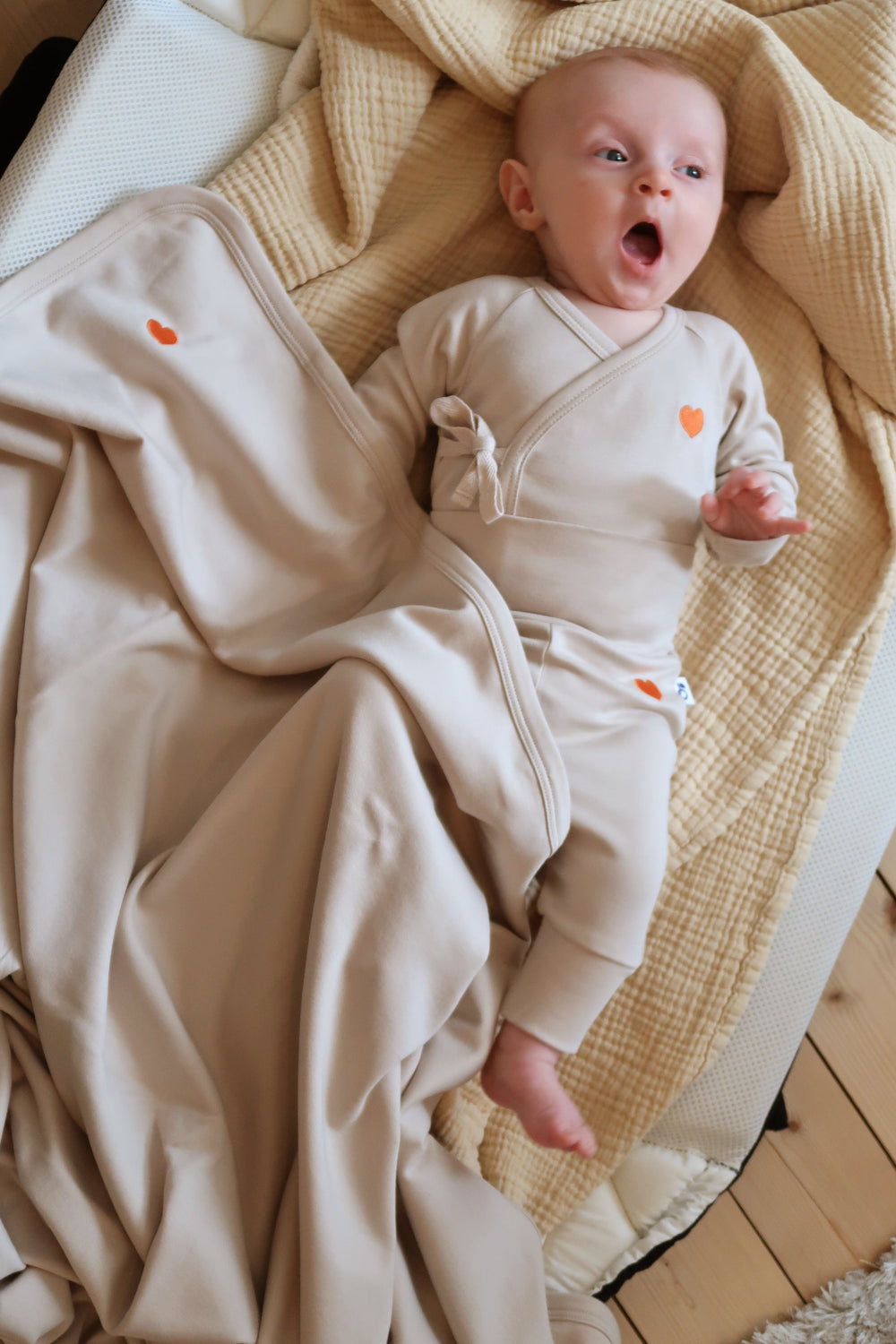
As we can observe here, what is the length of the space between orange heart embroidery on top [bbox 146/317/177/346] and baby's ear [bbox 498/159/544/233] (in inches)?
14.9

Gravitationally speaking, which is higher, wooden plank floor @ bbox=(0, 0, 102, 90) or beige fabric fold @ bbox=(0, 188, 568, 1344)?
wooden plank floor @ bbox=(0, 0, 102, 90)

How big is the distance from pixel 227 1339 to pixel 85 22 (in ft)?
4.27

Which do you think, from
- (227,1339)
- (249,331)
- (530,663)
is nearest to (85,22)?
(249,331)

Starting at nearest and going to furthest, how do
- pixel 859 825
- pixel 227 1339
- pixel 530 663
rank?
pixel 227 1339
pixel 530 663
pixel 859 825

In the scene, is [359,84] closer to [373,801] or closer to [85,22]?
[85,22]

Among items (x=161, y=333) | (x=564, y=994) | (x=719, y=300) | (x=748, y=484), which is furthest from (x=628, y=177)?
(x=564, y=994)

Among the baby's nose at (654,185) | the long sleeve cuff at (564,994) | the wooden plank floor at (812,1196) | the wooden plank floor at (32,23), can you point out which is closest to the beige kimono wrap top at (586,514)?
the long sleeve cuff at (564,994)

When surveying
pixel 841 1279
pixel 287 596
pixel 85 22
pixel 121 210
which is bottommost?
pixel 841 1279

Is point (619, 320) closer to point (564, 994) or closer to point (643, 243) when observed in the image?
point (643, 243)

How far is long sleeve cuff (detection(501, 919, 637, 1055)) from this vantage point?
96cm

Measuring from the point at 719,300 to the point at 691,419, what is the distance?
213 millimetres

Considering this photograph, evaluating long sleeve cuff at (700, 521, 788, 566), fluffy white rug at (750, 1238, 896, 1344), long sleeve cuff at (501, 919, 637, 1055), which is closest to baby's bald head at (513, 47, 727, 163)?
long sleeve cuff at (700, 521, 788, 566)

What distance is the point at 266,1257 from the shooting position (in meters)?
0.91

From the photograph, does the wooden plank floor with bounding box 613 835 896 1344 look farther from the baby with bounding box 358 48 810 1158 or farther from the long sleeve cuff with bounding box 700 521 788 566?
the long sleeve cuff with bounding box 700 521 788 566
